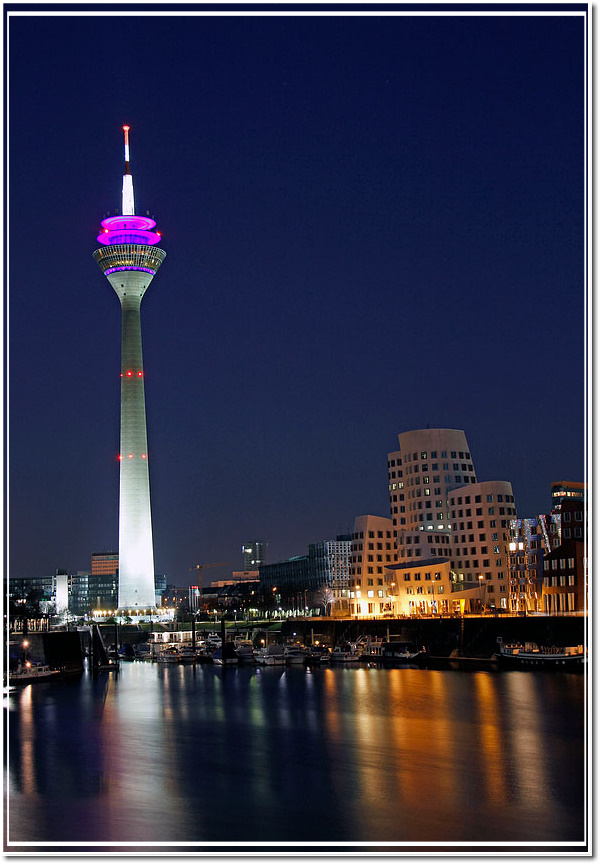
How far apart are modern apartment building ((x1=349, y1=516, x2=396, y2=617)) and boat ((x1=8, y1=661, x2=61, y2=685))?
2172 inches

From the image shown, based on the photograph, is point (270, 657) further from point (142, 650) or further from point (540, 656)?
point (142, 650)

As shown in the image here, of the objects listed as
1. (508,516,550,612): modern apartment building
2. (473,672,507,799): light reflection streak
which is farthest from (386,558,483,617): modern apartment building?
(473,672,507,799): light reflection streak

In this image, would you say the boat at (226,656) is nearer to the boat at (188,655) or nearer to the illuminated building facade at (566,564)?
the boat at (188,655)

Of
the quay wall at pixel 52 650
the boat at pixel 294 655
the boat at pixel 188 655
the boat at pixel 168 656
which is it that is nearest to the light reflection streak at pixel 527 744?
the boat at pixel 294 655

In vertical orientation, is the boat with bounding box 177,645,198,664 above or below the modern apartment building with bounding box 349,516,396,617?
below

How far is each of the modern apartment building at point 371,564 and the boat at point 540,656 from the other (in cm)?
4999

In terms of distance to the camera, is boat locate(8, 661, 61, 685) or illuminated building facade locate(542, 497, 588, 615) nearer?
boat locate(8, 661, 61, 685)

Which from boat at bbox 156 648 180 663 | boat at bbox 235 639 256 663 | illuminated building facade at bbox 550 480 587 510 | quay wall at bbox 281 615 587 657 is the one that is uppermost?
illuminated building facade at bbox 550 480 587 510

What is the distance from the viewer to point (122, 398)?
181000mm

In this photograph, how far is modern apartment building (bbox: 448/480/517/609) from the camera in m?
132

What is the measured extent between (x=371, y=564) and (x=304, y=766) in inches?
4004

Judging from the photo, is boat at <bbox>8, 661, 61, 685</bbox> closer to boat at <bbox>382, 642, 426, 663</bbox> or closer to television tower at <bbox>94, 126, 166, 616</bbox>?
boat at <bbox>382, 642, 426, 663</bbox>

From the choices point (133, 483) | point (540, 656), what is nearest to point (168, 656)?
point (540, 656)
